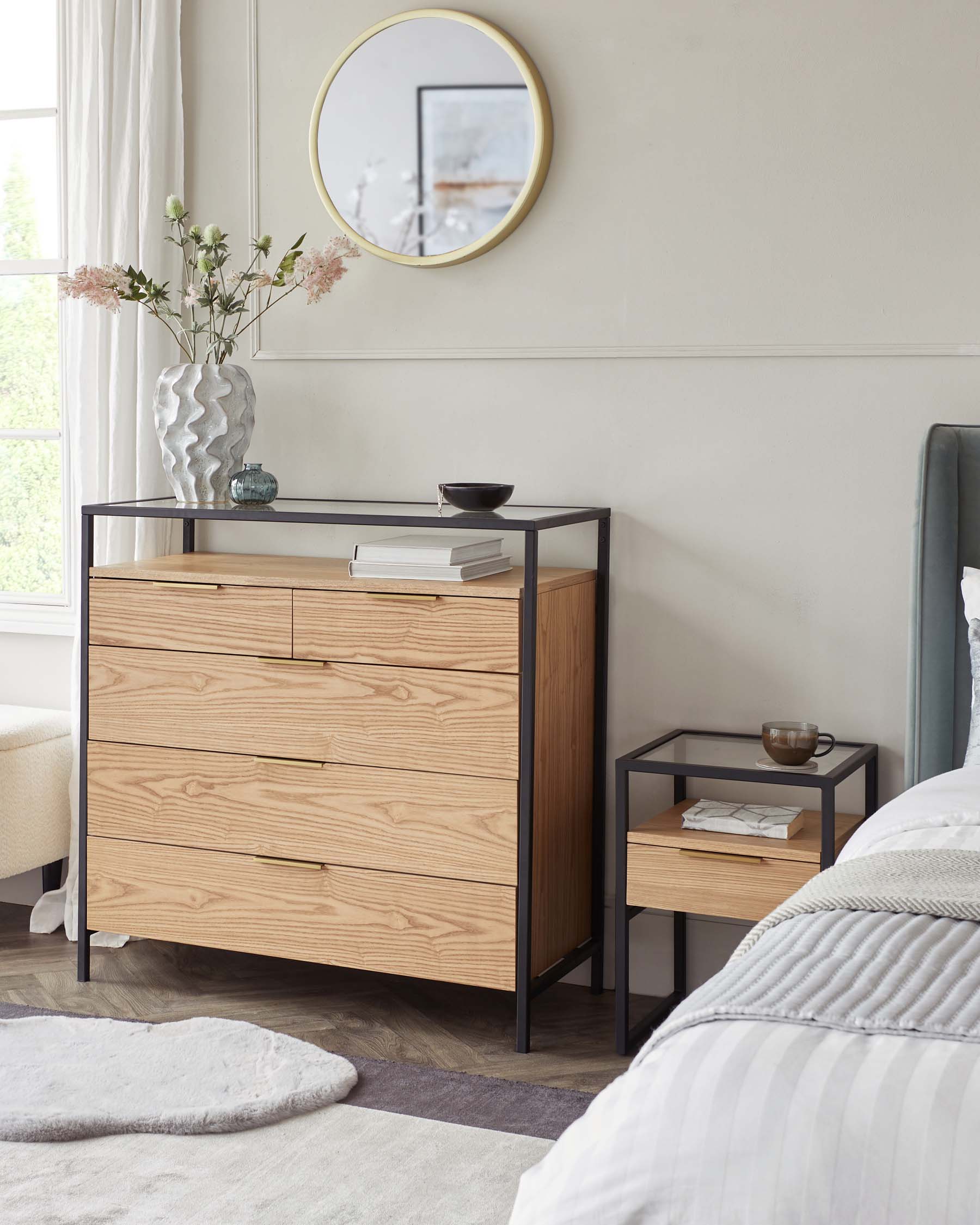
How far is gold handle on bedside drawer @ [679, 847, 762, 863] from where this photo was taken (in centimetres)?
242

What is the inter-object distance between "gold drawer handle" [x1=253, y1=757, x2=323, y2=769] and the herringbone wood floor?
51 centimetres

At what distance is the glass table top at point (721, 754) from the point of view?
253 cm

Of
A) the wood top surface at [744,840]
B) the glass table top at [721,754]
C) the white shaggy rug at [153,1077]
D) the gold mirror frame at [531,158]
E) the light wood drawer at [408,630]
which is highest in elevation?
the gold mirror frame at [531,158]

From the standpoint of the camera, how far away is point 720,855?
96.3 inches

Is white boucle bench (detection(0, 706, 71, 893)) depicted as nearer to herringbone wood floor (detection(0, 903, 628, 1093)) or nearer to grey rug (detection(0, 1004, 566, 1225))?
herringbone wood floor (detection(0, 903, 628, 1093))

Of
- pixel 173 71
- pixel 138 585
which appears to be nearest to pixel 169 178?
pixel 173 71

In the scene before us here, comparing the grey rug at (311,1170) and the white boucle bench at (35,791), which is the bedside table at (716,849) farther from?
the white boucle bench at (35,791)

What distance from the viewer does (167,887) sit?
282 cm

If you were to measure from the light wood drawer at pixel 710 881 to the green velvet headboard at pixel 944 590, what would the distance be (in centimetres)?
36

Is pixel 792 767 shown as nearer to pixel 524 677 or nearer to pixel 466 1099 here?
pixel 524 677

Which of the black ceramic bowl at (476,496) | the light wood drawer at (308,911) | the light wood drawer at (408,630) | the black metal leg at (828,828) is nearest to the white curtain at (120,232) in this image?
the light wood drawer at (308,911)

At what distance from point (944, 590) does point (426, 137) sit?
1.46 metres

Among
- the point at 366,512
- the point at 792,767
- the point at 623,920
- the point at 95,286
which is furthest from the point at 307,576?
the point at 792,767

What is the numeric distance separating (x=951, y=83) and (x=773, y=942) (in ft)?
6.15
